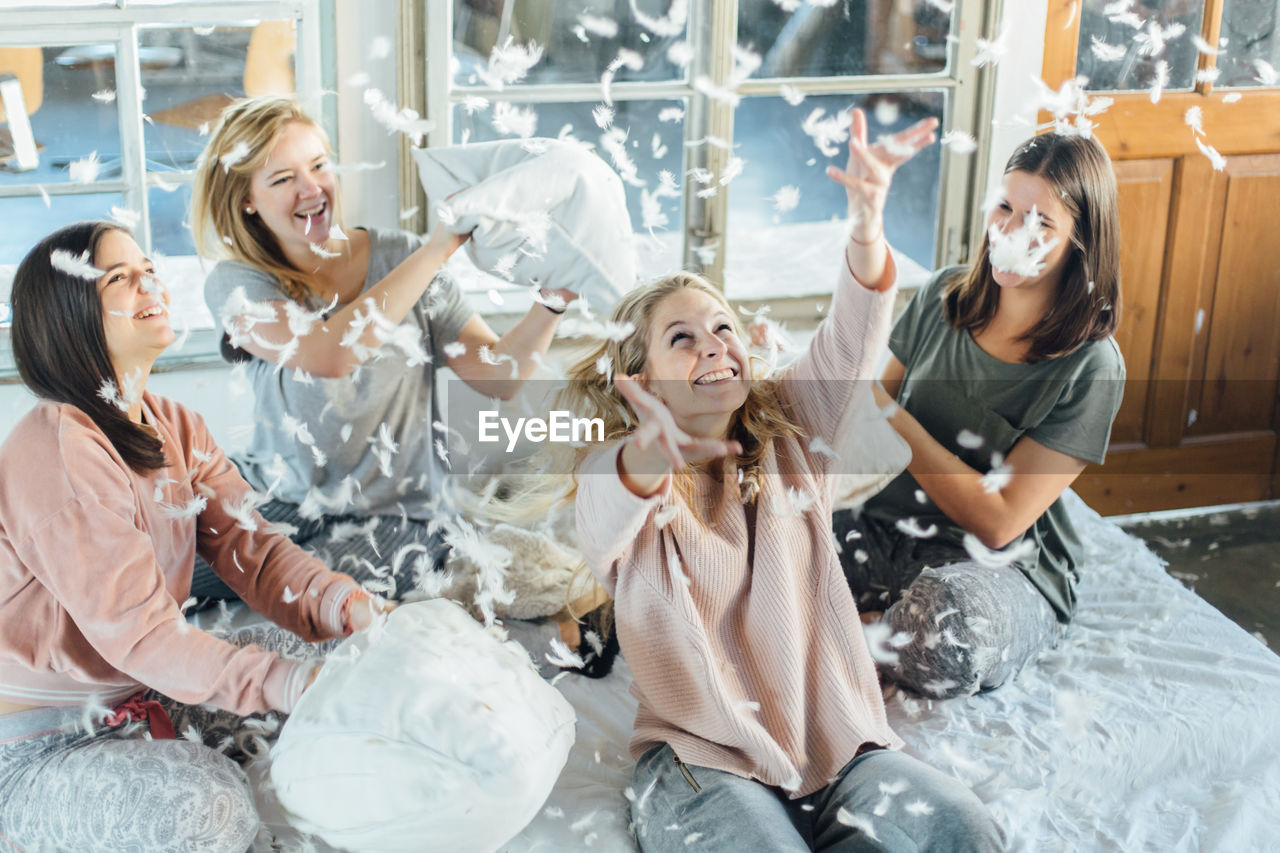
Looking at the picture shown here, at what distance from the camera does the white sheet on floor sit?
1368 millimetres

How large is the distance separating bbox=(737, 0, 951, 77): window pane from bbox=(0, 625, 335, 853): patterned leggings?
1602 millimetres

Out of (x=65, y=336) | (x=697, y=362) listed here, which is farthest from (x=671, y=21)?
(x=65, y=336)

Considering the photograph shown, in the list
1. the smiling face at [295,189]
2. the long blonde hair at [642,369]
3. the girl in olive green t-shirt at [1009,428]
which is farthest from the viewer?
the smiling face at [295,189]

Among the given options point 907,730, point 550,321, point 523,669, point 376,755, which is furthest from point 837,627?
point 550,321

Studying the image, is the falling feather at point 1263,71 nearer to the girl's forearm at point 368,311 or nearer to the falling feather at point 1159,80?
the falling feather at point 1159,80

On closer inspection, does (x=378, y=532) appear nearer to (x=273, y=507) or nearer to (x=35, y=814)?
(x=273, y=507)

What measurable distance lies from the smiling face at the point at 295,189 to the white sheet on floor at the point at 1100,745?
757 millimetres

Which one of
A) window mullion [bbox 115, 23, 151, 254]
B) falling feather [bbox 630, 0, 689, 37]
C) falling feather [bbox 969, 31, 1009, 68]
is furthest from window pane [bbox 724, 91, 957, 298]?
window mullion [bbox 115, 23, 151, 254]

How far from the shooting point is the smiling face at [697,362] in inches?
53.9

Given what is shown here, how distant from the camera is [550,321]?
1784mm

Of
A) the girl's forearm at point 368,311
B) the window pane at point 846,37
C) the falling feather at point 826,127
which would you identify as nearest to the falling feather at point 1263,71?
the window pane at point 846,37

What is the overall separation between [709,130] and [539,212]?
2.39ft

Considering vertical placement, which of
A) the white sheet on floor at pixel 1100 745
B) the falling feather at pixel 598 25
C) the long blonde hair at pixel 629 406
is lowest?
the white sheet on floor at pixel 1100 745

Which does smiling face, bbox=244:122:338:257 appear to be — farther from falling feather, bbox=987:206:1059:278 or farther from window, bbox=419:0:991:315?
falling feather, bbox=987:206:1059:278
